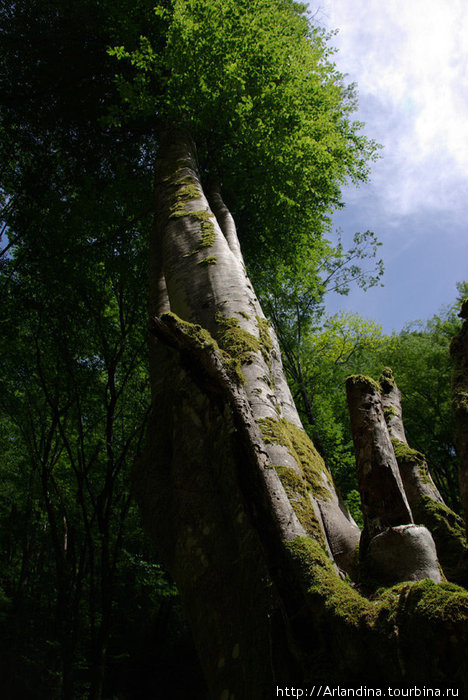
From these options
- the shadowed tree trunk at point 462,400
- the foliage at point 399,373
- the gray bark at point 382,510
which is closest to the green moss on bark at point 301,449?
the gray bark at point 382,510

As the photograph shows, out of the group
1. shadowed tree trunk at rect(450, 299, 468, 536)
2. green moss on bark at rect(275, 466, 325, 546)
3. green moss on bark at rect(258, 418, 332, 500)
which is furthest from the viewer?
green moss on bark at rect(258, 418, 332, 500)

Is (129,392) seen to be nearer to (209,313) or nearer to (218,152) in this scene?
(218,152)

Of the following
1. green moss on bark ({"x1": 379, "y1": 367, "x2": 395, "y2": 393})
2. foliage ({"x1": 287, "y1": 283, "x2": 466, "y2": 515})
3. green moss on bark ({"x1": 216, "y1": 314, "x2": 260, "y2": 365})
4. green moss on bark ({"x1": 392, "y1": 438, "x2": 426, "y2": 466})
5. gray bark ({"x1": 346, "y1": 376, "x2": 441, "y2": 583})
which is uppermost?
foliage ({"x1": 287, "y1": 283, "x2": 466, "y2": 515})

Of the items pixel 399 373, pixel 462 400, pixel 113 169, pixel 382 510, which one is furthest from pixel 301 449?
pixel 399 373

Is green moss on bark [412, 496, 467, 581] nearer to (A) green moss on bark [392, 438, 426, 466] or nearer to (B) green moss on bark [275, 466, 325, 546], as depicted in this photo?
(A) green moss on bark [392, 438, 426, 466]

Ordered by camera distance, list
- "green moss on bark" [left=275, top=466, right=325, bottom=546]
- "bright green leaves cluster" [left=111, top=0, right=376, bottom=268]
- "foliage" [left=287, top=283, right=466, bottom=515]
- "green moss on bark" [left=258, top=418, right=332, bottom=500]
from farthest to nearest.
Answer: "foliage" [left=287, top=283, right=466, bottom=515] < "bright green leaves cluster" [left=111, top=0, right=376, bottom=268] < "green moss on bark" [left=258, top=418, right=332, bottom=500] < "green moss on bark" [left=275, top=466, right=325, bottom=546]

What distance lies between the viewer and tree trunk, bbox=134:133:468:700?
1325 mm

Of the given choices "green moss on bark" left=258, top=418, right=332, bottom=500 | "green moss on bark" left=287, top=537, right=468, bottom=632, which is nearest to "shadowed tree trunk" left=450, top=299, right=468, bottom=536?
"green moss on bark" left=287, top=537, right=468, bottom=632

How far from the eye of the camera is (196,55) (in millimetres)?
5703

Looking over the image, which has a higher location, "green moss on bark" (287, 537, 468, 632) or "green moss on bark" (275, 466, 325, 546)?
"green moss on bark" (275, 466, 325, 546)

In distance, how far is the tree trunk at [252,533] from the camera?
1.33 metres

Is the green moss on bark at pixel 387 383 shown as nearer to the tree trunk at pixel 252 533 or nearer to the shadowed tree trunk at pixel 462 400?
the tree trunk at pixel 252 533

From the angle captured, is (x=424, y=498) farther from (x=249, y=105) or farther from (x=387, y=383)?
(x=249, y=105)

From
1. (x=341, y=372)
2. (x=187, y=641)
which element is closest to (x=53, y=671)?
(x=187, y=641)
